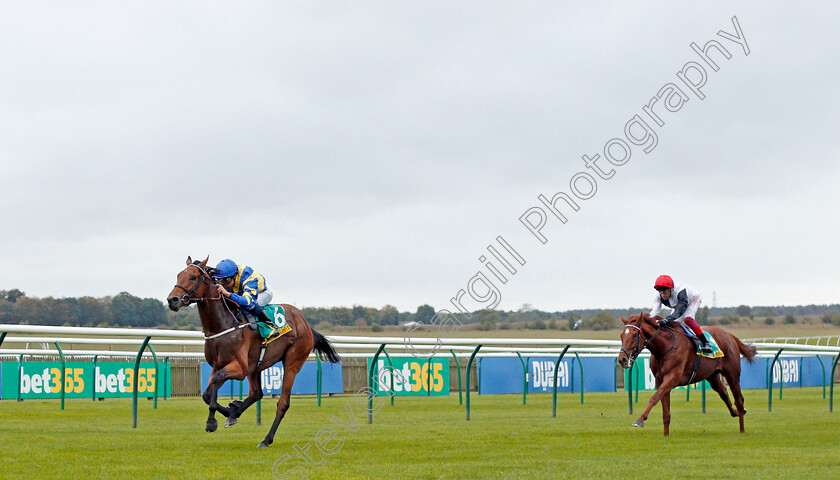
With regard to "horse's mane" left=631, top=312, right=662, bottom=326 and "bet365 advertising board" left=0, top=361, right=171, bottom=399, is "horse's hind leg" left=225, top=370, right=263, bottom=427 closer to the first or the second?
"horse's mane" left=631, top=312, right=662, bottom=326

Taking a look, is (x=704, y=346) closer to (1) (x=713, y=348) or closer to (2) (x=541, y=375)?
(1) (x=713, y=348)

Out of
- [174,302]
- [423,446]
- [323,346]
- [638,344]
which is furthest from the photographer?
[638,344]

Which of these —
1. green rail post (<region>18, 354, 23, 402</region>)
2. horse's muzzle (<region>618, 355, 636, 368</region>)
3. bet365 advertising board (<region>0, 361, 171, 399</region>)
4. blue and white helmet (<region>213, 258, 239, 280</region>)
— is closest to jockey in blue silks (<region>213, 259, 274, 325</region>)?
blue and white helmet (<region>213, 258, 239, 280</region>)

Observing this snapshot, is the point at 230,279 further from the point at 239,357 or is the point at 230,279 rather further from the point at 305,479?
the point at 305,479

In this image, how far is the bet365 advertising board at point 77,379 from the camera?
17391 millimetres

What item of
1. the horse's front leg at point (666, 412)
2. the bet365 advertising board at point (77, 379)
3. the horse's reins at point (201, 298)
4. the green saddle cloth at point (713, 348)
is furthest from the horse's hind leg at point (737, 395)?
the bet365 advertising board at point (77, 379)

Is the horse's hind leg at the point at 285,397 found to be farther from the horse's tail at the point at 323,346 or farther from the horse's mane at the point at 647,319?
the horse's mane at the point at 647,319

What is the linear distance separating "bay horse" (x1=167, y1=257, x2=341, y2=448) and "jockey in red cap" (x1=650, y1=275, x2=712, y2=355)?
4.35 metres

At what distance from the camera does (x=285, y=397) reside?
8.92 m

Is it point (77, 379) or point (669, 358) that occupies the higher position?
point (669, 358)

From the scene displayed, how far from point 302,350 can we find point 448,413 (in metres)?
5.09

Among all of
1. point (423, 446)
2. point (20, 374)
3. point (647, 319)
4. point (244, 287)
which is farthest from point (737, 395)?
point (20, 374)

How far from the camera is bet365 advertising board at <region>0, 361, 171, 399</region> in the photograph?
17.4m

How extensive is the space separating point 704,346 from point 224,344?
5.68m
